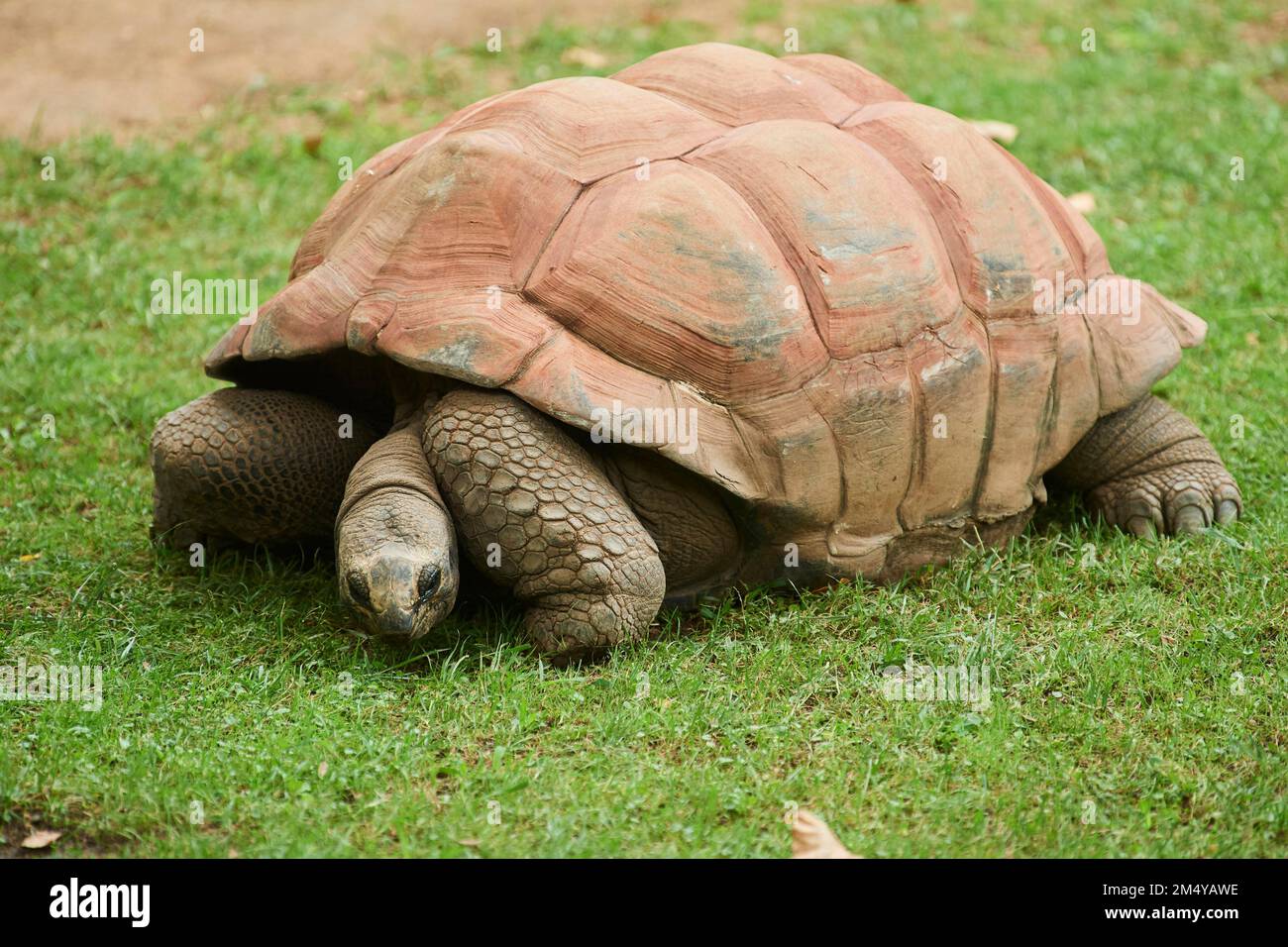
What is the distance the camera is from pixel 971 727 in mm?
3932

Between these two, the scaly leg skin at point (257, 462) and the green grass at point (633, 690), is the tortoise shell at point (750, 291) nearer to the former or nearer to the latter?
the scaly leg skin at point (257, 462)

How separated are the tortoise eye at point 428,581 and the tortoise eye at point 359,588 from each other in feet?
0.46

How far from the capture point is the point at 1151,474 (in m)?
5.23

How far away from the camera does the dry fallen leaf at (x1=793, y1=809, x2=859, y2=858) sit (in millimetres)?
3330

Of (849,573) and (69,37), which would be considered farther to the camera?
(69,37)

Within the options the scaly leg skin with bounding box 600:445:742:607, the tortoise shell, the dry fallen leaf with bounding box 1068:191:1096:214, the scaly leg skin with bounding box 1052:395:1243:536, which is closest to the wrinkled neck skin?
the tortoise shell

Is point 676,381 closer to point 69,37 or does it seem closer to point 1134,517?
point 1134,517

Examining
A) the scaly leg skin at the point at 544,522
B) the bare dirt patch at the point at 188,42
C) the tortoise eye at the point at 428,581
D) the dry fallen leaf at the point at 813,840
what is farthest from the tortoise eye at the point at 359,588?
the bare dirt patch at the point at 188,42

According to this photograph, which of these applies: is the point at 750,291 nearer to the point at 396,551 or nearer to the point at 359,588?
the point at 396,551

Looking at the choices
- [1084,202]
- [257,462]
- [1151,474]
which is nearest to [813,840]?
[257,462]

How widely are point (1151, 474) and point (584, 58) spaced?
5305 mm

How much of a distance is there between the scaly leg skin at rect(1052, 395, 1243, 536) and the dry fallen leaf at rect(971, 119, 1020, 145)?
3.34 m
